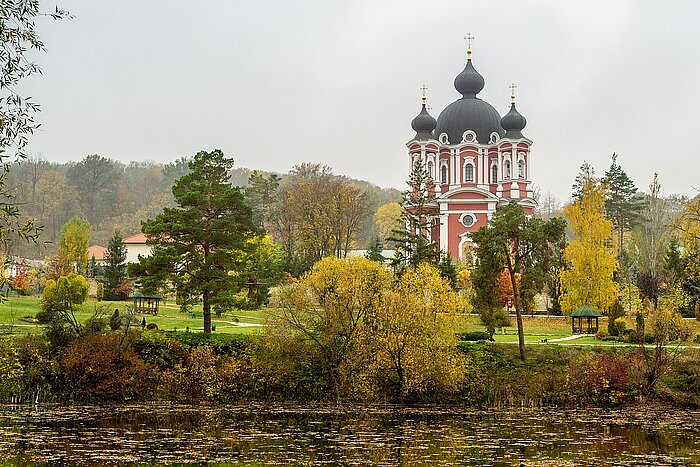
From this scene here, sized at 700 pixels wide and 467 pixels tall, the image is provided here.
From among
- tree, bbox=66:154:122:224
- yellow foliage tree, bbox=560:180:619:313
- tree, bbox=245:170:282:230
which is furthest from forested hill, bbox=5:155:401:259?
yellow foliage tree, bbox=560:180:619:313

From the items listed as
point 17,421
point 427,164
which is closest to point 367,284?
point 17,421

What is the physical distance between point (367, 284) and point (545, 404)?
22.2 feet

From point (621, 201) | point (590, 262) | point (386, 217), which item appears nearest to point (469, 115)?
point (621, 201)

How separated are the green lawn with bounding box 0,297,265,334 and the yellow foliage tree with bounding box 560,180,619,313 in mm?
13998

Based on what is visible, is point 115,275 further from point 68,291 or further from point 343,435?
point 343,435

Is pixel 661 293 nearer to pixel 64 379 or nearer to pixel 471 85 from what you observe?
pixel 471 85

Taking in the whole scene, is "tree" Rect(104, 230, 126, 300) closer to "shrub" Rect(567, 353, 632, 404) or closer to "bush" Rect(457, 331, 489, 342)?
"bush" Rect(457, 331, 489, 342)

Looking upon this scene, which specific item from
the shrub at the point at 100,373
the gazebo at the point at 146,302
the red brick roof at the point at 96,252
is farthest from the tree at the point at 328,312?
the red brick roof at the point at 96,252

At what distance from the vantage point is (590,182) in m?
42.1

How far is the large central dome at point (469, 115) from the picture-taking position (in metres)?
64.2

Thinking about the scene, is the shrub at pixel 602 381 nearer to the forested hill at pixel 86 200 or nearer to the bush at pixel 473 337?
the bush at pixel 473 337

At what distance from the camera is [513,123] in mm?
63156

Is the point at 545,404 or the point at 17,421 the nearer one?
the point at 17,421

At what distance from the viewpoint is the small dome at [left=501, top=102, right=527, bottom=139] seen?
63.2 meters
